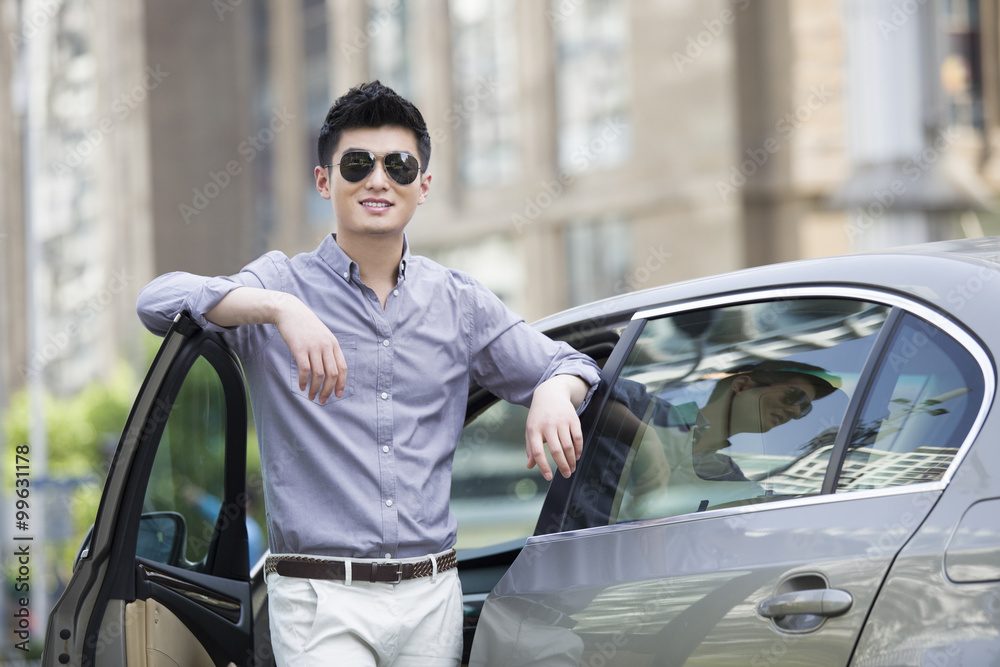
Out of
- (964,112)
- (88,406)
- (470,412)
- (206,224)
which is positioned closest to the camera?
(470,412)

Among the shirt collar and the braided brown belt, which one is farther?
the shirt collar

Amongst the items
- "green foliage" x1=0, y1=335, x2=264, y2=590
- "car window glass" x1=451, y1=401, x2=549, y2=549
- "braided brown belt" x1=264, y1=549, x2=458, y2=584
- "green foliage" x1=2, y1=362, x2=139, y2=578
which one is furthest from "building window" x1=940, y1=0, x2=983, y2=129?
"braided brown belt" x1=264, y1=549, x2=458, y2=584

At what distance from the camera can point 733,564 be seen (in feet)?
6.19

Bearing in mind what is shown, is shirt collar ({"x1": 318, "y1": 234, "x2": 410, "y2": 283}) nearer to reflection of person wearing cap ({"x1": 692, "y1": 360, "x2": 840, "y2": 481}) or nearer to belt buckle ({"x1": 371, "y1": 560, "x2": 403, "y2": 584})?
belt buckle ({"x1": 371, "y1": 560, "x2": 403, "y2": 584})

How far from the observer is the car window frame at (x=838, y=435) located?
1.75 metres

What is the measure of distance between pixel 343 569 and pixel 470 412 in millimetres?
844

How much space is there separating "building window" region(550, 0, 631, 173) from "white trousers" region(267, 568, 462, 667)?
51.3 feet

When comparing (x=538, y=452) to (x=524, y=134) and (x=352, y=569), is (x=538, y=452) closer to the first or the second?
(x=352, y=569)

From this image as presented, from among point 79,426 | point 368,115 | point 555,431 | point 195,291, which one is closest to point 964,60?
point 79,426

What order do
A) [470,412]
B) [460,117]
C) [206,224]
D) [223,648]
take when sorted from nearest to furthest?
[223,648] → [470,412] → [460,117] → [206,224]

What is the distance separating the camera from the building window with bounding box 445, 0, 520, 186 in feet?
63.0

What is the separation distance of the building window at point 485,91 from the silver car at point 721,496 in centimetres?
1689

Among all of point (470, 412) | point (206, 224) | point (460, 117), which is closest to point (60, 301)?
point (206, 224)

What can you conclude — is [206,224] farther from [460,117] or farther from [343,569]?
[343,569]
